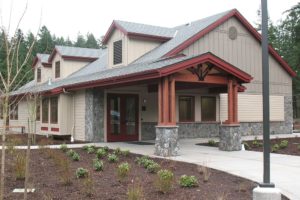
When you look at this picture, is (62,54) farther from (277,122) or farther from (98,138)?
(277,122)

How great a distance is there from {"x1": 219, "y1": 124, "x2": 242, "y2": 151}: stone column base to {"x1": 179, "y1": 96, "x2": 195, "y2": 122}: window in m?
6.45

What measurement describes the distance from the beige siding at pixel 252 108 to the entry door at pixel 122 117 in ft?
19.4

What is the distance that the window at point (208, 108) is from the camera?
22.3 m

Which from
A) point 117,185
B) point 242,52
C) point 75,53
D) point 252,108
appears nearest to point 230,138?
point 117,185

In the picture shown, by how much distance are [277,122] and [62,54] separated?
14.6 metres

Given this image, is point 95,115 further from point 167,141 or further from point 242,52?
point 242,52

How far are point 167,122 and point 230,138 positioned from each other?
3.08 meters

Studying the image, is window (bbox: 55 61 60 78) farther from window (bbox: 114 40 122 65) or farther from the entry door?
the entry door

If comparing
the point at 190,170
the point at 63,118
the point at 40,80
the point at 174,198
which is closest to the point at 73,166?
the point at 190,170

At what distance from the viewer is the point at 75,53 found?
1043 inches

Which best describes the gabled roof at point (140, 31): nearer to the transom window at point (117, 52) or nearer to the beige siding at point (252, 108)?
the transom window at point (117, 52)

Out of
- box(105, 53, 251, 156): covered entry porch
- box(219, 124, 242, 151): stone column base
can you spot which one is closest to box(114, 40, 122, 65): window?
box(105, 53, 251, 156): covered entry porch

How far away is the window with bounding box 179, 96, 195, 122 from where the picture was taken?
2156 cm

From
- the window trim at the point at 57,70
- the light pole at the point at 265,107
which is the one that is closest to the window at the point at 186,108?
the window trim at the point at 57,70
